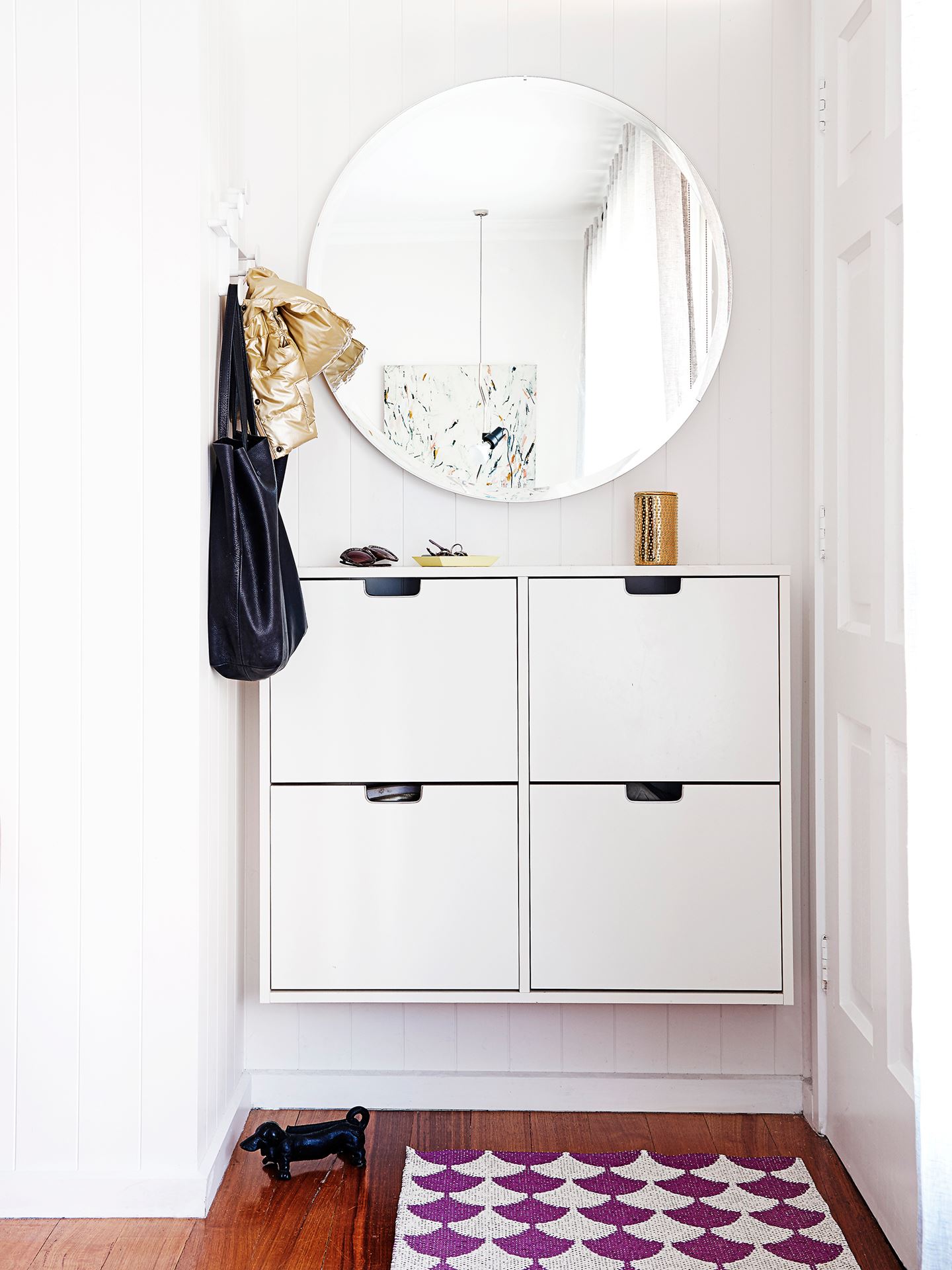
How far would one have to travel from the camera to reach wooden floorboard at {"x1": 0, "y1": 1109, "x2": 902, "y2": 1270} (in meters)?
1.70

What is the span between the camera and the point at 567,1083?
87.0 inches

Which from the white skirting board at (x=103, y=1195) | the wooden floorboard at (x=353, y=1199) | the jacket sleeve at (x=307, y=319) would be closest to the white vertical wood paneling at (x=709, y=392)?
the wooden floorboard at (x=353, y=1199)

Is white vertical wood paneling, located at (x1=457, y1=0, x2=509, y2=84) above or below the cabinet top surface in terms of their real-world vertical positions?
above

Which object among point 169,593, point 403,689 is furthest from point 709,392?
point 169,593

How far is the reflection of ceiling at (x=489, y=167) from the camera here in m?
2.17

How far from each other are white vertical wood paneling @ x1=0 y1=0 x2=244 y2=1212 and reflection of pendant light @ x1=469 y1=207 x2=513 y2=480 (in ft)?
1.92

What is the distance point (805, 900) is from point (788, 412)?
3.31ft

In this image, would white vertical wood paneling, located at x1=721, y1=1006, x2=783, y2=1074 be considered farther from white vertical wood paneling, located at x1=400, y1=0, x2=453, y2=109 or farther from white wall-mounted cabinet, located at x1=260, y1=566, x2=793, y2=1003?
white vertical wood paneling, located at x1=400, y1=0, x2=453, y2=109

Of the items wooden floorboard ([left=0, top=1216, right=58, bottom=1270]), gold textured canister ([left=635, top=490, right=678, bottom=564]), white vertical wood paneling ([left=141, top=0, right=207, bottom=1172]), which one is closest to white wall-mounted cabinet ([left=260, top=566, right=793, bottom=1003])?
gold textured canister ([left=635, top=490, right=678, bottom=564])

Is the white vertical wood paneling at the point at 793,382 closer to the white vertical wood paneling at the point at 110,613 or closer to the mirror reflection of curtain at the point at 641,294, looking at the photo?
the mirror reflection of curtain at the point at 641,294

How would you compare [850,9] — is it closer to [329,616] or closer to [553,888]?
[329,616]

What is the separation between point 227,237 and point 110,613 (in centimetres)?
73

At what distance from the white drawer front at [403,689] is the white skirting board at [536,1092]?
2.26ft

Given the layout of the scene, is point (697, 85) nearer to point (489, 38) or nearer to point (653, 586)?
point (489, 38)
